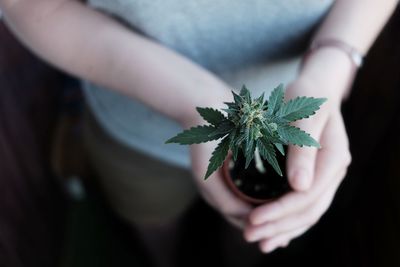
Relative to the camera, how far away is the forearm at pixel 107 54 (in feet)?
2.04

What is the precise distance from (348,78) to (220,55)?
7.4 inches

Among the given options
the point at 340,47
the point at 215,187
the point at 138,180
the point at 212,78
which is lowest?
the point at 138,180

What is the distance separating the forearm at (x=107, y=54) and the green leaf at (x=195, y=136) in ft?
0.57

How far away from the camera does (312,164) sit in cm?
56

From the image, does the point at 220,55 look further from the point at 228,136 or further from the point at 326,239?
the point at 326,239

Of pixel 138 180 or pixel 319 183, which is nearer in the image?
pixel 319 183

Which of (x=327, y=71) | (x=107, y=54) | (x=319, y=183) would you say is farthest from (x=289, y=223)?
(x=107, y=54)

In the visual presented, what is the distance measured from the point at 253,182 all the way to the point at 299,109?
0.22 m

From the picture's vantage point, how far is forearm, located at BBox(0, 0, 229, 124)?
62cm

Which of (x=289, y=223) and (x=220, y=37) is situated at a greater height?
(x=220, y=37)

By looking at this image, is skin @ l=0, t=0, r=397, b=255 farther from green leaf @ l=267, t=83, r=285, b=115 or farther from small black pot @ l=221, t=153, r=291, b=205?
green leaf @ l=267, t=83, r=285, b=115

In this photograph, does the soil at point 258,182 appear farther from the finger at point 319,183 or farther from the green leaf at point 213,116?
the green leaf at point 213,116

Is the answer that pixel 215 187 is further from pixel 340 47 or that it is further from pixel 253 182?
pixel 340 47

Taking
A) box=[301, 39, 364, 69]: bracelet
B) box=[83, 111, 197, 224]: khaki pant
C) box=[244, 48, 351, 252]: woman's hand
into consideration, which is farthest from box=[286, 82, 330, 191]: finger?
box=[83, 111, 197, 224]: khaki pant
